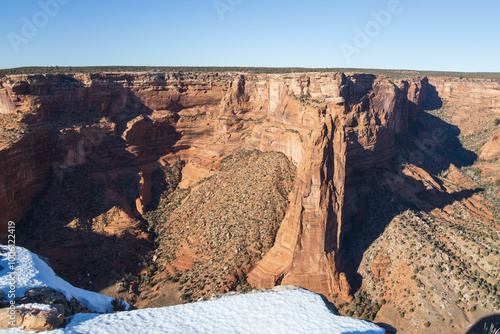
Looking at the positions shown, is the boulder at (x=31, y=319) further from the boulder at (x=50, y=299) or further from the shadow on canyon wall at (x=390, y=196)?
the shadow on canyon wall at (x=390, y=196)

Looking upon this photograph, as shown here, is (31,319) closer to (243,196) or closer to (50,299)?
(50,299)

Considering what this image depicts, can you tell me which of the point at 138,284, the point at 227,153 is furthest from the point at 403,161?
the point at 138,284

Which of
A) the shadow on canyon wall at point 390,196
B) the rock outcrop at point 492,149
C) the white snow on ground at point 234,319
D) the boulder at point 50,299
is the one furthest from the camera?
the rock outcrop at point 492,149

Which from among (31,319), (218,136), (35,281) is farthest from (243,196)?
(31,319)

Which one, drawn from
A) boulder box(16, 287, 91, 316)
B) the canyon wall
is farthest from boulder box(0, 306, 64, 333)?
the canyon wall

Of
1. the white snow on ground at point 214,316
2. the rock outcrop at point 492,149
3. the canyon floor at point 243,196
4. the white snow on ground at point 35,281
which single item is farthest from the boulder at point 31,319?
the rock outcrop at point 492,149
